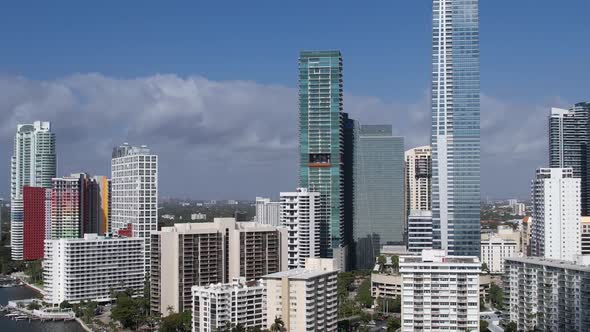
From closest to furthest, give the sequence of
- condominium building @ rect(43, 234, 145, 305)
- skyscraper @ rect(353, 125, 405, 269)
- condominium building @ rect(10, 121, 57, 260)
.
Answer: condominium building @ rect(43, 234, 145, 305) → skyscraper @ rect(353, 125, 405, 269) → condominium building @ rect(10, 121, 57, 260)

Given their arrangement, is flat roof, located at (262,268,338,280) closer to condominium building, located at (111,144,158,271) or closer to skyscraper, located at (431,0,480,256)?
skyscraper, located at (431,0,480,256)

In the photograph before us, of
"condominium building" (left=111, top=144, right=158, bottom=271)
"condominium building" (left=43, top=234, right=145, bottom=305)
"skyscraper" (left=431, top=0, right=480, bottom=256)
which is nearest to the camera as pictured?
"skyscraper" (left=431, top=0, right=480, bottom=256)

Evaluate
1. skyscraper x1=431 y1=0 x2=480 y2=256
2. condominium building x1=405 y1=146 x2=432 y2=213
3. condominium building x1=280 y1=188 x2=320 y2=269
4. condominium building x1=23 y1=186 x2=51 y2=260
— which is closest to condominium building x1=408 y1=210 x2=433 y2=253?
skyscraper x1=431 y1=0 x2=480 y2=256

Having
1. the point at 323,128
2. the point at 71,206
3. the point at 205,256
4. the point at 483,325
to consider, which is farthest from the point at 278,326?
the point at 71,206

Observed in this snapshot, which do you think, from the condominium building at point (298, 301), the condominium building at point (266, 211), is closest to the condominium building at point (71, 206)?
the condominium building at point (266, 211)

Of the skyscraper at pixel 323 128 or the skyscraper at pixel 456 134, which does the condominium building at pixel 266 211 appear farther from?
the skyscraper at pixel 456 134

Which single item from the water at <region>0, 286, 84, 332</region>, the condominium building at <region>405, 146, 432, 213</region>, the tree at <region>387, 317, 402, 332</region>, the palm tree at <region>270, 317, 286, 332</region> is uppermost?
the condominium building at <region>405, 146, 432, 213</region>
